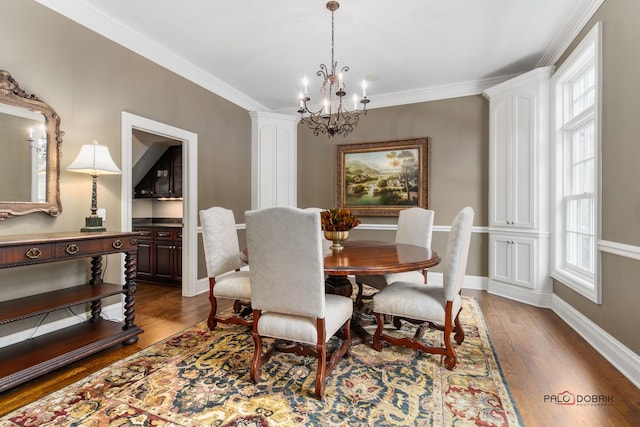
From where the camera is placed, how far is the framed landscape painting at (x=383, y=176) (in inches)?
170

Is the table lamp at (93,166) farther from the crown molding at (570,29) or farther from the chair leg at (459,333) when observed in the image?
the crown molding at (570,29)

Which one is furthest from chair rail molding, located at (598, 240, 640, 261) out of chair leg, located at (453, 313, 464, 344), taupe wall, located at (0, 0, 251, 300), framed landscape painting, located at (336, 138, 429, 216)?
taupe wall, located at (0, 0, 251, 300)

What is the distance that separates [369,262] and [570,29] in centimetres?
295

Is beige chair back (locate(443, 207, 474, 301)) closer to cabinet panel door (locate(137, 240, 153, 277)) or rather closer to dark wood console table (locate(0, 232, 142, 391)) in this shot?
dark wood console table (locate(0, 232, 142, 391))

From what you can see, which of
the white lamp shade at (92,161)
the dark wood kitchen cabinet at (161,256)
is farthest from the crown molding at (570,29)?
the dark wood kitchen cabinet at (161,256)

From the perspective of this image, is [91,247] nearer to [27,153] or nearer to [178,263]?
[27,153]

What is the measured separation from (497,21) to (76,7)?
3.60 meters

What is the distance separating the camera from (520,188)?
3545mm

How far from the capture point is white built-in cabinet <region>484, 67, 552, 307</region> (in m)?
3.39

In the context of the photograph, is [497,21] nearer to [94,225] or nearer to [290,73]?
[290,73]

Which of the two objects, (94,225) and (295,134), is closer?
(94,225)

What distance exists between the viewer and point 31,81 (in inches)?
89.3

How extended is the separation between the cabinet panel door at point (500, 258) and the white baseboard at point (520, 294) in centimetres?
9

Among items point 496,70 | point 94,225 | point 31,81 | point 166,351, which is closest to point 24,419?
point 166,351
